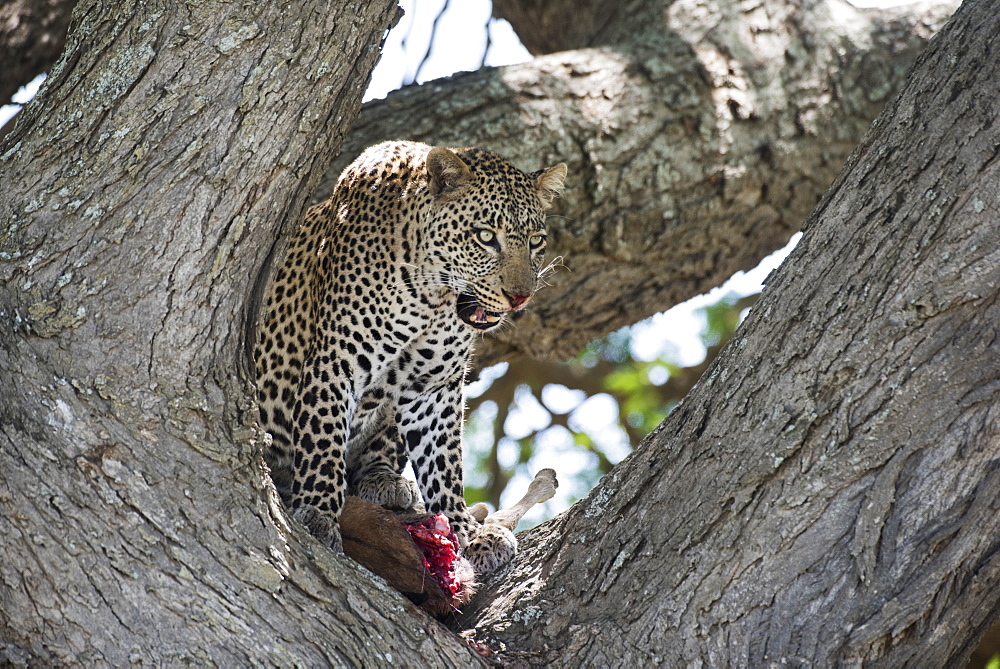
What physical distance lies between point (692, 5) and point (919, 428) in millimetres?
4851

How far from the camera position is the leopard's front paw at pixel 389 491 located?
16.7ft

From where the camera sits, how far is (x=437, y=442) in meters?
5.27

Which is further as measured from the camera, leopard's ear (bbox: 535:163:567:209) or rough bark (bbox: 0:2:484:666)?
leopard's ear (bbox: 535:163:567:209)

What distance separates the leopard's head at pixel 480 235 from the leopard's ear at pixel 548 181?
179mm

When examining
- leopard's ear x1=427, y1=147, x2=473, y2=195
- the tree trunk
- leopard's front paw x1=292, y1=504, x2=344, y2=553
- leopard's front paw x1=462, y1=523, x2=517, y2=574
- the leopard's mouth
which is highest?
the tree trunk

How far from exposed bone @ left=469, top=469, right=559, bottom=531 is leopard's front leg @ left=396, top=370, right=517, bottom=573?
0.16 meters

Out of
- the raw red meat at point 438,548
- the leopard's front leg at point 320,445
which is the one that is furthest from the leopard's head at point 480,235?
the raw red meat at point 438,548

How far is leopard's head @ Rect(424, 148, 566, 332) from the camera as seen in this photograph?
16.3ft

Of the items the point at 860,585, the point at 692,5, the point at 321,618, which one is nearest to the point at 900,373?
the point at 860,585

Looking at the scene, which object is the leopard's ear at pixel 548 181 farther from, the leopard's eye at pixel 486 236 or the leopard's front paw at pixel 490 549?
the leopard's front paw at pixel 490 549

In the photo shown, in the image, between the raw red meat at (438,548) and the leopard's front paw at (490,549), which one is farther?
the leopard's front paw at (490,549)

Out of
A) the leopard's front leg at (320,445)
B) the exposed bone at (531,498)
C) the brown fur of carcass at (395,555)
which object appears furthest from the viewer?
the exposed bone at (531,498)

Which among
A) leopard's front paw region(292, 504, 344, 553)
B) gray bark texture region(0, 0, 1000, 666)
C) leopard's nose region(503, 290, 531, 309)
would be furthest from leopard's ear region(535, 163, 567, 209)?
gray bark texture region(0, 0, 1000, 666)

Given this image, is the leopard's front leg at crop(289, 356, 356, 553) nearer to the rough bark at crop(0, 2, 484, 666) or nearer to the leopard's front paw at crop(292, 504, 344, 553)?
the leopard's front paw at crop(292, 504, 344, 553)
